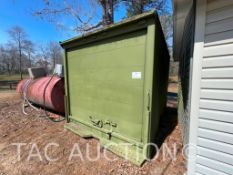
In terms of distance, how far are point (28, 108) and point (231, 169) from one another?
6562mm

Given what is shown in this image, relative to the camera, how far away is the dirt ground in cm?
242

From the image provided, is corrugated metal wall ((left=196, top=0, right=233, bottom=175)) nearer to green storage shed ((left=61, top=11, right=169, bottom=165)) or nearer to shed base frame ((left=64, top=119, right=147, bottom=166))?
green storage shed ((left=61, top=11, right=169, bottom=165))

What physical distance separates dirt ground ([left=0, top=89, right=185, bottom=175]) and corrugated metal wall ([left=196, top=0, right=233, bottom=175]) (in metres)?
0.72

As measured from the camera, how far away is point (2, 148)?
3166 millimetres

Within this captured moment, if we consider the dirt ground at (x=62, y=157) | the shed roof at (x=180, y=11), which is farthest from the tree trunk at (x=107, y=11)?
the dirt ground at (x=62, y=157)

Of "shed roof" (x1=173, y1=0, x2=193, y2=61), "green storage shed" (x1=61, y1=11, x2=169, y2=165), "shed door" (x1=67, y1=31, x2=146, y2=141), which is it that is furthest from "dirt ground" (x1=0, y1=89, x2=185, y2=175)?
"shed roof" (x1=173, y1=0, x2=193, y2=61)

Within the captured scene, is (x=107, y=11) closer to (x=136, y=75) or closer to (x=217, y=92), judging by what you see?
(x=136, y=75)

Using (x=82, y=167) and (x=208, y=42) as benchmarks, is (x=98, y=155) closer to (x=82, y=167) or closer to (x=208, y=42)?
(x=82, y=167)

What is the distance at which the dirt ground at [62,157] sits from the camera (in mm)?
2416

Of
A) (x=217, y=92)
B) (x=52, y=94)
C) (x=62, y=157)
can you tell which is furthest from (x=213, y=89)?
(x=52, y=94)

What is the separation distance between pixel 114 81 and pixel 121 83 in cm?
18

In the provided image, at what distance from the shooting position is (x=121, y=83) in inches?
111

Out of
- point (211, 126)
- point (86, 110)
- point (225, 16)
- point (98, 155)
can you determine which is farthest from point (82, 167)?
point (225, 16)

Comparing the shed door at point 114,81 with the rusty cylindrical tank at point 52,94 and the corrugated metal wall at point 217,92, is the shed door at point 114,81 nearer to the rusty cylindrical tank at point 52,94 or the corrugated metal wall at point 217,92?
the corrugated metal wall at point 217,92
